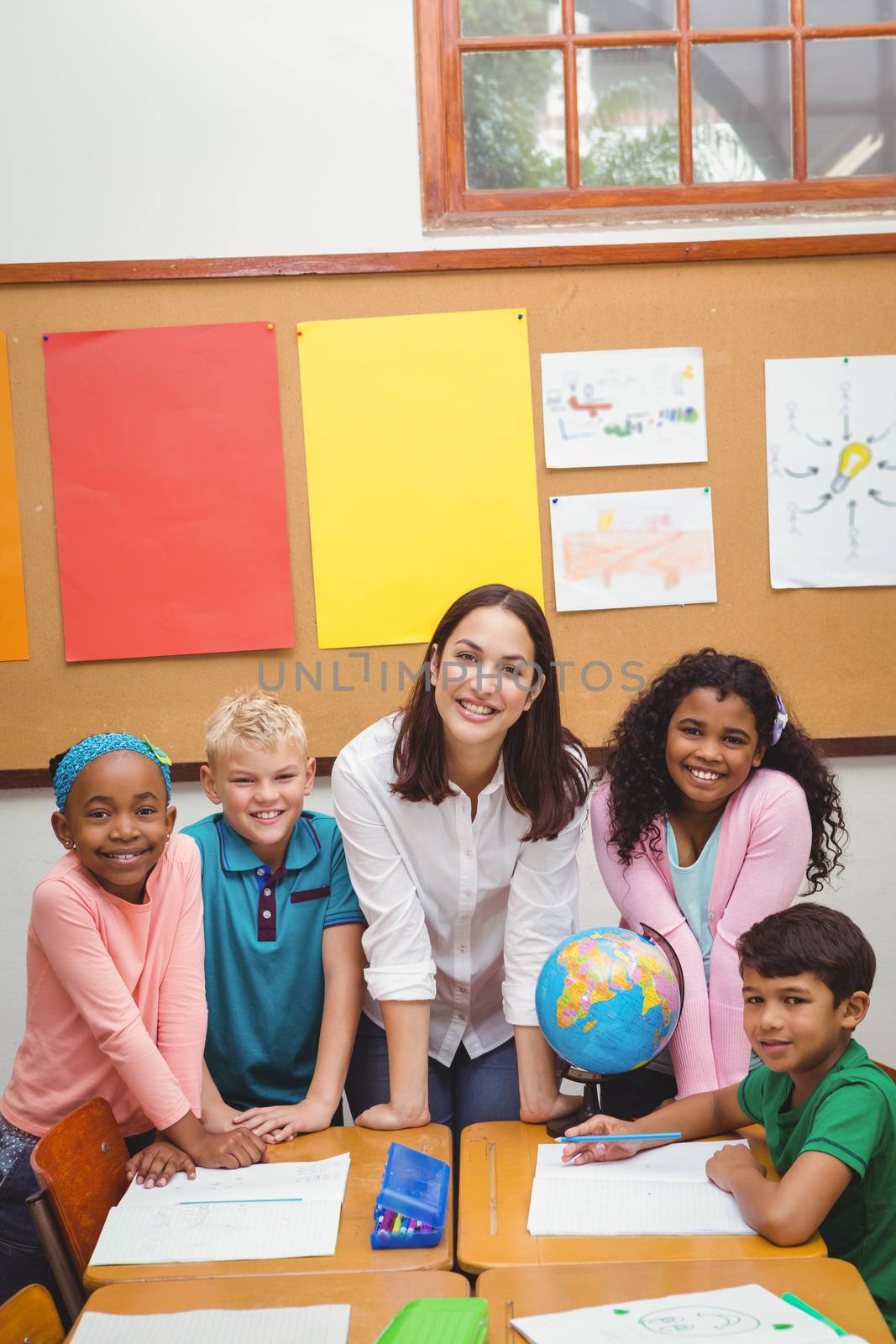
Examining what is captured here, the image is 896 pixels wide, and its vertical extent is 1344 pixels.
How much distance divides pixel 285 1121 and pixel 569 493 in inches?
68.2

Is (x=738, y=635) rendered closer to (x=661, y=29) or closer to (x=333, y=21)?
(x=661, y=29)

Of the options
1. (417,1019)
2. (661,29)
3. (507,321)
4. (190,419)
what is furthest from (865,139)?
(417,1019)

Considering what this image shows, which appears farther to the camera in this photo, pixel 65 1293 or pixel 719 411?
pixel 719 411

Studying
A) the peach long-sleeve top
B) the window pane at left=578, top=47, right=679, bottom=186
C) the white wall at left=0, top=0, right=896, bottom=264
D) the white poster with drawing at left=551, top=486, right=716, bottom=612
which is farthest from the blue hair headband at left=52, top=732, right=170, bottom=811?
the window pane at left=578, top=47, right=679, bottom=186

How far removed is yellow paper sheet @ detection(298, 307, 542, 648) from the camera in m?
2.94

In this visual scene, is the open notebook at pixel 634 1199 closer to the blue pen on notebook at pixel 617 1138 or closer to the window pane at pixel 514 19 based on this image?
the blue pen on notebook at pixel 617 1138

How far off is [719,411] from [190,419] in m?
1.39

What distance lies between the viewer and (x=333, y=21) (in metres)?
2.86

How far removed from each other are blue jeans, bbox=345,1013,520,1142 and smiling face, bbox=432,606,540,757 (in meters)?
0.66

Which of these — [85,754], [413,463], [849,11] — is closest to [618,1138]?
[85,754]

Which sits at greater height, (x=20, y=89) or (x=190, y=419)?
(x=20, y=89)

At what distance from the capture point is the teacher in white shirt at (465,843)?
205 cm

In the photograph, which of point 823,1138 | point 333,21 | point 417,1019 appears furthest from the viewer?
point 333,21

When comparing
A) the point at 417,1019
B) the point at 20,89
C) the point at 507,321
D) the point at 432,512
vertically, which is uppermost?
the point at 20,89
